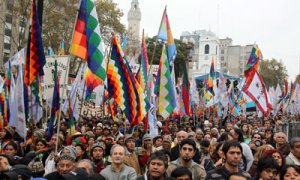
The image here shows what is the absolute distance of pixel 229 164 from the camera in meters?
4.31

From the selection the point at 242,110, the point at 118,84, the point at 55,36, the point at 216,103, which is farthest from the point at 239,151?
the point at 55,36

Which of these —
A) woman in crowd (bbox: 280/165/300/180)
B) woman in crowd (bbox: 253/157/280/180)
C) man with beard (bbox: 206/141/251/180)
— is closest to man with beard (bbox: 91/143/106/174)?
man with beard (bbox: 206/141/251/180)

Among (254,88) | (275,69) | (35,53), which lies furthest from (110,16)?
(275,69)

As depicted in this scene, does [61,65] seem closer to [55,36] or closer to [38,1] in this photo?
[38,1]

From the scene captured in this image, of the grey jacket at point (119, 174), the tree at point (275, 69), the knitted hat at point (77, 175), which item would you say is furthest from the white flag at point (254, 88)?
the tree at point (275, 69)

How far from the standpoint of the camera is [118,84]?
304 inches

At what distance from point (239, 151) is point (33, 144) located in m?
4.13

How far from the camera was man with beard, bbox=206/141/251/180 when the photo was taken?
4.13 metres

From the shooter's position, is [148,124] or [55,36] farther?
[55,36]

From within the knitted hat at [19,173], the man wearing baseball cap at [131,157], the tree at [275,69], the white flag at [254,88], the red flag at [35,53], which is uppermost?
the tree at [275,69]

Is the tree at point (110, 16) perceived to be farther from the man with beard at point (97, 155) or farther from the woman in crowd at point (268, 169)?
the woman in crowd at point (268, 169)

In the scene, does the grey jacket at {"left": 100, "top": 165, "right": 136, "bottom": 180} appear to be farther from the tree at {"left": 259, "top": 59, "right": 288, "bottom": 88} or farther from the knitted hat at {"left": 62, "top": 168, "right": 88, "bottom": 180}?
the tree at {"left": 259, "top": 59, "right": 288, "bottom": 88}

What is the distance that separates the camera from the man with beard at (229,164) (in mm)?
4129

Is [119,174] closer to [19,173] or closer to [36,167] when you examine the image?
[36,167]
